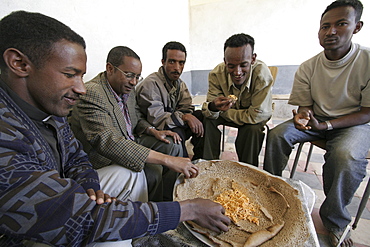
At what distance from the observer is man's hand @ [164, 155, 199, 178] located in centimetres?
116

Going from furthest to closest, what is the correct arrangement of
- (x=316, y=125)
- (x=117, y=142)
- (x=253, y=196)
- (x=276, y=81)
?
(x=276, y=81) → (x=316, y=125) → (x=117, y=142) → (x=253, y=196)

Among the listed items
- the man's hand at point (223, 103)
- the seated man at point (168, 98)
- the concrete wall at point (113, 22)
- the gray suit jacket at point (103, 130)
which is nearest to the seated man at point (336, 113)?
the man's hand at point (223, 103)

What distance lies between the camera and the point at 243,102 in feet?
Answer: 6.81

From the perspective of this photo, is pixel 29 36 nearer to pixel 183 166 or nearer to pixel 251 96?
pixel 183 166

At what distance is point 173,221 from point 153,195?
2.52 feet

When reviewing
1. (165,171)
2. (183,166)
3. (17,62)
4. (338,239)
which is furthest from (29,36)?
(338,239)

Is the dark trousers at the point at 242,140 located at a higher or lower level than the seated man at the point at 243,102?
lower

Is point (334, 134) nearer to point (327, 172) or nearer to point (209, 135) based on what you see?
point (327, 172)

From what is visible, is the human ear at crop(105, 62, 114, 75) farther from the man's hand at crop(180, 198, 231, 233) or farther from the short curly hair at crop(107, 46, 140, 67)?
the man's hand at crop(180, 198, 231, 233)

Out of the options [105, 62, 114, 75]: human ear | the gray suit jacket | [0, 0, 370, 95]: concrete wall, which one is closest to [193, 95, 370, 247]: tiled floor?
the gray suit jacket

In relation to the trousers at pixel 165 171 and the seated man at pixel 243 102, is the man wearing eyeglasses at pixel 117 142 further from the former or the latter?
the seated man at pixel 243 102

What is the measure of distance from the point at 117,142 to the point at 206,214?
28.2 inches

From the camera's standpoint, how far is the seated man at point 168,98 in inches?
76.5

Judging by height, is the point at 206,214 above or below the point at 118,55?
below
